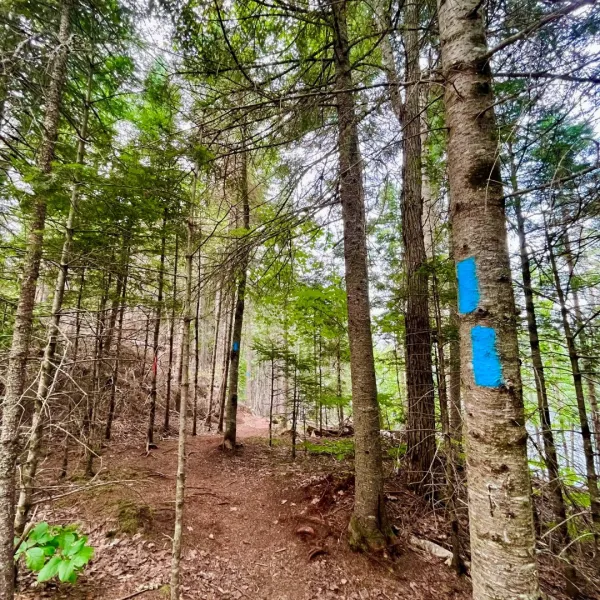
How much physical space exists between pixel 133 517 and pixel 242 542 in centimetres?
155

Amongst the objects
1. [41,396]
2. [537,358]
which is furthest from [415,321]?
[41,396]

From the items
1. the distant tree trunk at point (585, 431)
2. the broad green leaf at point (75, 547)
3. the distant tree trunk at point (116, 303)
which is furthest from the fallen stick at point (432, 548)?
the distant tree trunk at point (116, 303)

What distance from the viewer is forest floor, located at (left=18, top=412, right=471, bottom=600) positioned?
315 cm

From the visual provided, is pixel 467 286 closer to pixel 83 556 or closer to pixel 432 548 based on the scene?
pixel 432 548

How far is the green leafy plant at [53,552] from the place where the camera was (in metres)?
2.69

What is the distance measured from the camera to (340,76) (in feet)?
12.1

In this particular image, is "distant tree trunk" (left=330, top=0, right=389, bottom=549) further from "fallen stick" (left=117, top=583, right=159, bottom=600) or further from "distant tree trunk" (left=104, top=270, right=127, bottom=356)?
"distant tree trunk" (left=104, top=270, right=127, bottom=356)

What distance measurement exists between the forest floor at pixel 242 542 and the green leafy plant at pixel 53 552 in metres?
0.54

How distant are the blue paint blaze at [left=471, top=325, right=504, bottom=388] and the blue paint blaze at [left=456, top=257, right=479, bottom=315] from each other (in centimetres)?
13

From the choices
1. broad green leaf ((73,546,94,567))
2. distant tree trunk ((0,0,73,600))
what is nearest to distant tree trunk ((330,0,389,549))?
broad green leaf ((73,546,94,567))

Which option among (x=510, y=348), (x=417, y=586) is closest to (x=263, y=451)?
(x=417, y=586)

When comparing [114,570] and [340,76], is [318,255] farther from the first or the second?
[114,570]

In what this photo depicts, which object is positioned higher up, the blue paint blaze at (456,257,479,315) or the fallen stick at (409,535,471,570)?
the blue paint blaze at (456,257,479,315)

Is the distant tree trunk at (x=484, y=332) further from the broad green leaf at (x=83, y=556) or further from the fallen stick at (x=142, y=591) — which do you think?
the fallen stick at (x=142, y=591)
